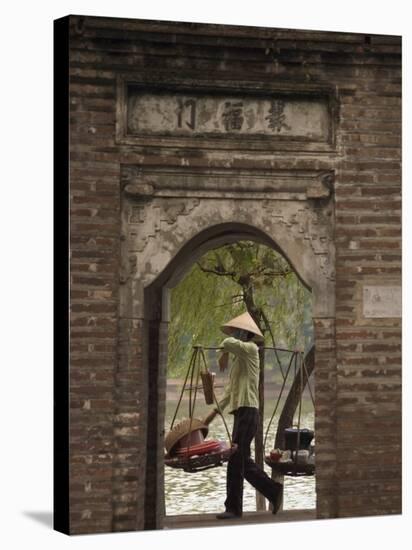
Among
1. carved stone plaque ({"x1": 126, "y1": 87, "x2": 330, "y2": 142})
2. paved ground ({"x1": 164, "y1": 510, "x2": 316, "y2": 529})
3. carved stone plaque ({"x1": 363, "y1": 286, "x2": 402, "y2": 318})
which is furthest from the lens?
carved stone plaque ({"x1": 363, "y1": 286, "x2": 402, "y2": 318})

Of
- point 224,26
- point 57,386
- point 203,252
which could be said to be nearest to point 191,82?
point 224,26

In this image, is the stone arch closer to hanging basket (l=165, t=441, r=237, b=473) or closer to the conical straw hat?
hanging basket (l=165, t=441, r=237, b=473)

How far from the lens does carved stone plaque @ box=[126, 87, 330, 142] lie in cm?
947

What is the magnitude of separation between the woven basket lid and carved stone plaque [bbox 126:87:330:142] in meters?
1.64

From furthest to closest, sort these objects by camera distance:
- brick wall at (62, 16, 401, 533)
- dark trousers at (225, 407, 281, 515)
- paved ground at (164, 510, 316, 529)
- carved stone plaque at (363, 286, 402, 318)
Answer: carved stone plaque at (363, 286, 402, 318), dark trousers at (225, 407, 281, 515), paved ground at (164, 510, 316, 529), brick wall at (62, 16, 401, 533)

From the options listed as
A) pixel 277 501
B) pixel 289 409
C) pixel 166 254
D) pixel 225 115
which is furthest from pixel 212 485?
pixel 225 115

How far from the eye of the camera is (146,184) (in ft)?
31.1

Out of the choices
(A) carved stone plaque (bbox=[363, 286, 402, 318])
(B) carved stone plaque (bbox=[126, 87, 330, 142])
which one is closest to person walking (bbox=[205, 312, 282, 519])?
(A) carved stone plaque (bbox=[363, 286, 402, 318])

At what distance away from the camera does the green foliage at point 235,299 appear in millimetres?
9766

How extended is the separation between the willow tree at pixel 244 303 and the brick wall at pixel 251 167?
0.64 feet

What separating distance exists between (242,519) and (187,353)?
100 centimetres

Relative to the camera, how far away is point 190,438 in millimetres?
9656

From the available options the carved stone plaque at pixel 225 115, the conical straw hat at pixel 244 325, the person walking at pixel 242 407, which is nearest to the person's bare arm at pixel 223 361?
the person walking at pixel 242 407

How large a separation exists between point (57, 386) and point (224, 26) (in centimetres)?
224
